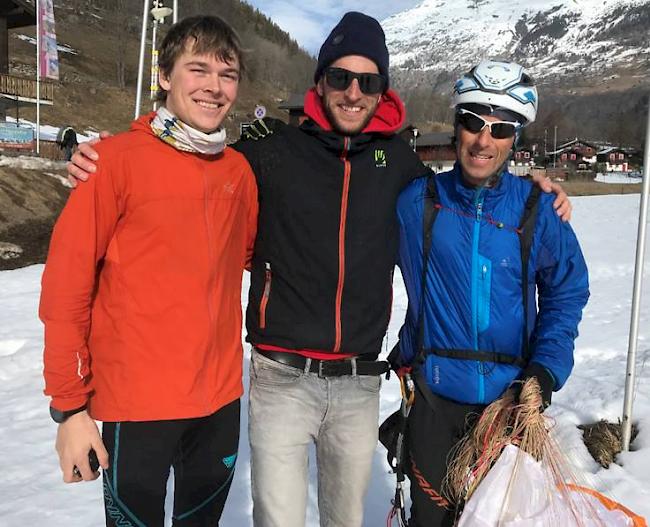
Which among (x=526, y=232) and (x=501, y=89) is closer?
(x=526, y=232)

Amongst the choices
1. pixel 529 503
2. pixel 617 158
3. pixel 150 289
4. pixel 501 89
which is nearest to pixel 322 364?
pixel 150 289

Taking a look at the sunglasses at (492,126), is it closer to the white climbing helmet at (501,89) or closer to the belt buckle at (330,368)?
the white climbing helmet at (501,89)

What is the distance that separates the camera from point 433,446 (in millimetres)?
2502

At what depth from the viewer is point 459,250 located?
2369mm

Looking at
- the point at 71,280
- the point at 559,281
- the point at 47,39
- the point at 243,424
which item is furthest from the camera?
the point at 47,39

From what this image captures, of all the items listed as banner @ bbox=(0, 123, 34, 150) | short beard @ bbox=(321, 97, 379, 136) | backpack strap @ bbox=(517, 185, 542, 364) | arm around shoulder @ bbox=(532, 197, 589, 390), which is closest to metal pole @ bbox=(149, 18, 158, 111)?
short beard @ bbox=(321, 97, 379, 136)

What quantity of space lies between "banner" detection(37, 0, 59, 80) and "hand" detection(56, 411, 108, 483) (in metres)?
23.6

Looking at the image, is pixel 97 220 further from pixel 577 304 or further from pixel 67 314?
pixel 577 304

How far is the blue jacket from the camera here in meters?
2.30

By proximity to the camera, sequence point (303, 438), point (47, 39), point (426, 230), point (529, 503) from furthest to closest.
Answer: point (47, 39)
point (303, 438)
point (426, 230)
point (529, 503)

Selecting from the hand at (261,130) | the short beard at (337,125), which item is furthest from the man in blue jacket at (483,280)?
the hand at (261,130)

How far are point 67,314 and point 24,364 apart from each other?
4.43m

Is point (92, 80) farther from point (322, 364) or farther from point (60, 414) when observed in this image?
point (60, 414)

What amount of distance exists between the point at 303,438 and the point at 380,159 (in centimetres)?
144
